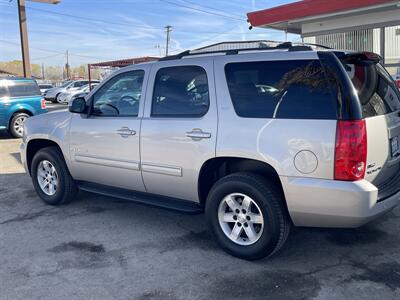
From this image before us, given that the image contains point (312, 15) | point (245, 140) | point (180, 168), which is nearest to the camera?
point (245, 140)

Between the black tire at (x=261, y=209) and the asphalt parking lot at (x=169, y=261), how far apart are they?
127mm

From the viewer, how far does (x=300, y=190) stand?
3445 mm

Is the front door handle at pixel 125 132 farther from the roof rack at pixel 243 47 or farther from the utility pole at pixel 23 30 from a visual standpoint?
the utility pole at pixel 23 30

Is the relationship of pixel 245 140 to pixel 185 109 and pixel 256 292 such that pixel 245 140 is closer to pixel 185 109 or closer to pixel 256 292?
pixel 185 109

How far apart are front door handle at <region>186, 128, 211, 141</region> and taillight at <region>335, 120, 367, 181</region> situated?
1.19 meters

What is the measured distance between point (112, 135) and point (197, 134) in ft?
3.96

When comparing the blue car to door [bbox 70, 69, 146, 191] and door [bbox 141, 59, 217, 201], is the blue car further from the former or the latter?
door [bbox 141, 59, 217, 201]

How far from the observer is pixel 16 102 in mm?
11945

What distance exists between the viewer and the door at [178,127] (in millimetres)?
3977

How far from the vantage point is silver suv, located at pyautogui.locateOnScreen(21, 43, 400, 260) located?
3.32 metres

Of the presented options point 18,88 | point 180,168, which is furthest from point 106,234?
point 18,88

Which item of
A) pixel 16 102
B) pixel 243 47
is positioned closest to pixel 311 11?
pixel 243 47

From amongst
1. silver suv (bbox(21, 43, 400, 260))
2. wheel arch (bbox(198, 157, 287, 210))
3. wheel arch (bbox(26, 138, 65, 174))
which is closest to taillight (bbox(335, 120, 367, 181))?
silver suv (bbox(21, 43, 400, 260))

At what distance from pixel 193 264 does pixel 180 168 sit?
0.93m
